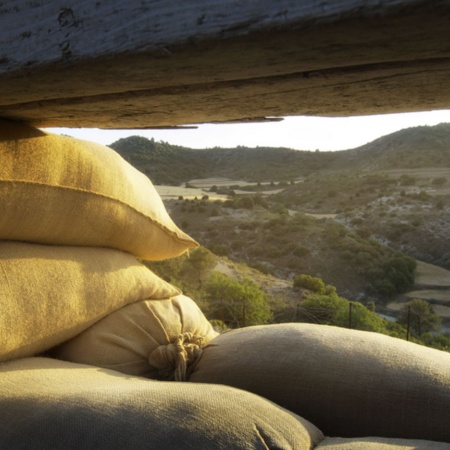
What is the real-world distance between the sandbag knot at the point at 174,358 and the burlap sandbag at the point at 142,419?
343 millimetres

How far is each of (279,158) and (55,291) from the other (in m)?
30.0

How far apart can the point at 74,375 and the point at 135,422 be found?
→ 358 mm

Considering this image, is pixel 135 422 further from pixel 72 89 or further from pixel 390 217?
pixel 390 217

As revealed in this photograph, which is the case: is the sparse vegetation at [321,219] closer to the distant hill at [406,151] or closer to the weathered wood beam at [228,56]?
the distant hill at [406,151]

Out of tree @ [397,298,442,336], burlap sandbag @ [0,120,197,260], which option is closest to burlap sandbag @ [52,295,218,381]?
burlap sandbag @ [0,120,197,260]

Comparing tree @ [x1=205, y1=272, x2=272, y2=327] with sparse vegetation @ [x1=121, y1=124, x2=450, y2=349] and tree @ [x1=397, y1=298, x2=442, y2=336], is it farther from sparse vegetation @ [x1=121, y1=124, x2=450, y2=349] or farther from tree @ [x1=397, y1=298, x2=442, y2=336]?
tree @ [x1=397, y1=298, x2=442, y2=336]

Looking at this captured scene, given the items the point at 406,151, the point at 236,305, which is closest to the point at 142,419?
the point at 236,305

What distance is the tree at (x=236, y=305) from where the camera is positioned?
753cm

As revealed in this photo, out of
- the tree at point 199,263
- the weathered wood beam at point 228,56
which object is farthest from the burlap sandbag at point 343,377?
the tree at point 199,263

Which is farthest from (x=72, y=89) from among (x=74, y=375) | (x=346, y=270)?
(x=346, y=270)

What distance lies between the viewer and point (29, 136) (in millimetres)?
1523

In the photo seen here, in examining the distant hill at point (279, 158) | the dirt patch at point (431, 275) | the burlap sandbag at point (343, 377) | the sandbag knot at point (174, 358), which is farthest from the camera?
the distant hill at point (279, 158)

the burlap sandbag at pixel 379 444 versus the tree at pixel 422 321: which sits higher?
the burlap sandbag at pixel 379 444

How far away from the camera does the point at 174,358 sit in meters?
1.71
